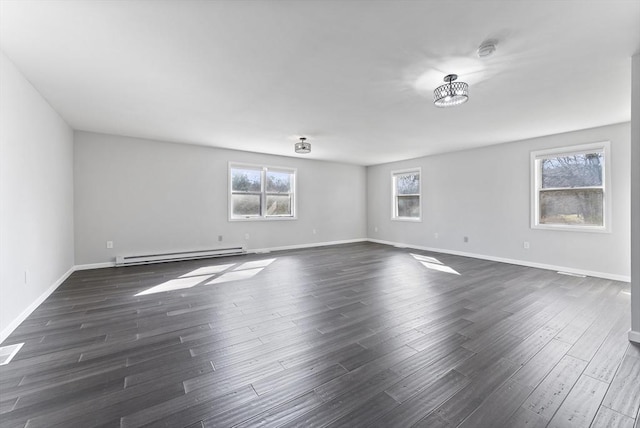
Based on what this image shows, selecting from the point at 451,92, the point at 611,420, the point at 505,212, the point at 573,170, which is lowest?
the point at 611,420

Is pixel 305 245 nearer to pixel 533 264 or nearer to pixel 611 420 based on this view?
pixel 533 264

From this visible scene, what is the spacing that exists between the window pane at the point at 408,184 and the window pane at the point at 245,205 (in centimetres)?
405

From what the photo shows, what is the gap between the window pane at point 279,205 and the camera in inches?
271

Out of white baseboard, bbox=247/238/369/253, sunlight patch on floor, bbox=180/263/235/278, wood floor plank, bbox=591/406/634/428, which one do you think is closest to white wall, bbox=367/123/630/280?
white baseboard, bbox=247/238/369/253

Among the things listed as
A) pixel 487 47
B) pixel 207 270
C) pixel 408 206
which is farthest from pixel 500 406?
pixel 408 206

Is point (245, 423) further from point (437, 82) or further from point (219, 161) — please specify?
point (219, 161)

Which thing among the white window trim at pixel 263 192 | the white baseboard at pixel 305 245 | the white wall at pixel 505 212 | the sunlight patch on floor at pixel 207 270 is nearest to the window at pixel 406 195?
the white wall at pixel 505 212

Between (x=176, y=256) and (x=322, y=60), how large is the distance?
481cm

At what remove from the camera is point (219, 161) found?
6047mm

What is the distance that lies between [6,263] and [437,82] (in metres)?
4.45

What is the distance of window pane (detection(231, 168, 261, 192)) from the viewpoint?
20.8 ft

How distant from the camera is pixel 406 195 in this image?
7605 millimetres

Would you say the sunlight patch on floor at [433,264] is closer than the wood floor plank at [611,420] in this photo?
No

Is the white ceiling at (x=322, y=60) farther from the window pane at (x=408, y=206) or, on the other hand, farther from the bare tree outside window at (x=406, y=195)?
the window pane at (x=408, y=206)
